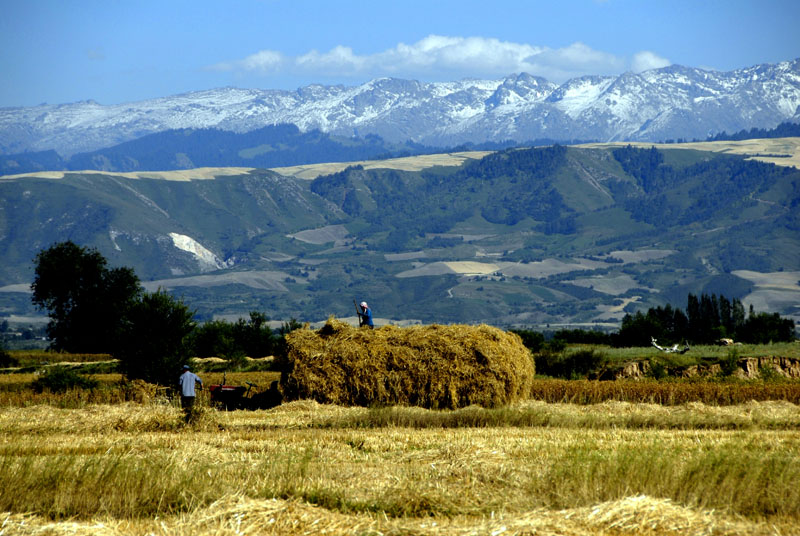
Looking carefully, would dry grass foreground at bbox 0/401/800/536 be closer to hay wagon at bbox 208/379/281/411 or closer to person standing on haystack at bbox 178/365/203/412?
person standing on haystack at bbox 178/365/203/412

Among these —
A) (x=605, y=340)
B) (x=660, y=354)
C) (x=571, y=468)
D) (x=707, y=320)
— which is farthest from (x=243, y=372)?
(x=707, y=320)

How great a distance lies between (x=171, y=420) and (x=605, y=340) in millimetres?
42577

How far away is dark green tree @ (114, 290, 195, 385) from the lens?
31.7 m

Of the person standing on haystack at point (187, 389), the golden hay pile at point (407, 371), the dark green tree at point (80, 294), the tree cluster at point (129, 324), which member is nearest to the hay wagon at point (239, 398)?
the golden hay pile at point (407, 371)

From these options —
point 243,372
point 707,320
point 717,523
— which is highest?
point 717,523

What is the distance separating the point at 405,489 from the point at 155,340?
21039 millimetres

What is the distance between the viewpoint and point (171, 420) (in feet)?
69.4

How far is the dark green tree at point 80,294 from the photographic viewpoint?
78438mm

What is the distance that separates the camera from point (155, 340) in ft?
105

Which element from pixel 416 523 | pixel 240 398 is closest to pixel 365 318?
pixel 240 398

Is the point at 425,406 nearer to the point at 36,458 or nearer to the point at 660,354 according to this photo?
the point at 36,458

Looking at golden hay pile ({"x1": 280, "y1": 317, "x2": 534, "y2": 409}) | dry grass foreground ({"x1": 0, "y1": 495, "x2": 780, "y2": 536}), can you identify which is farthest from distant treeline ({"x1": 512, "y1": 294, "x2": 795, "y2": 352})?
dry grass foreground ({"x1": 0, "y1": 495, "x2": 780, "y2": 536})

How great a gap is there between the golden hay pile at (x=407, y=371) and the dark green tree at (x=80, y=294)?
181 feet

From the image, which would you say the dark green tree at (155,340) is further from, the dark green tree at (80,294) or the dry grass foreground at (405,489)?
the dark green tree at (80,294)
